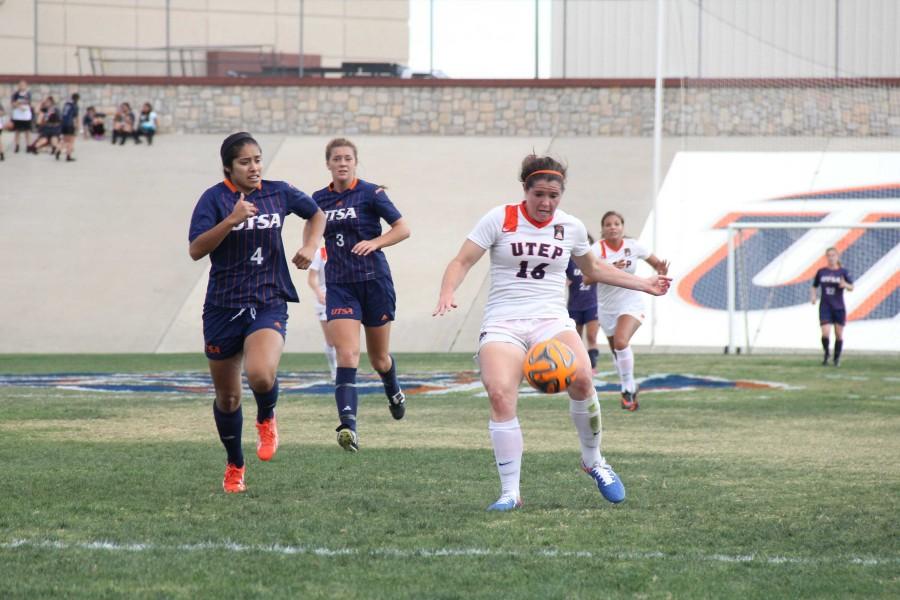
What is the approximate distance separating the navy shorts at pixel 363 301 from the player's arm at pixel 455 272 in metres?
3.09

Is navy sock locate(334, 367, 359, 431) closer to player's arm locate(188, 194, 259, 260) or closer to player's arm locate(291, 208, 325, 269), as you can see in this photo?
player's arm locate(291, 208, 325, 269)

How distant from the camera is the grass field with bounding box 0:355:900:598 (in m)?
5.32

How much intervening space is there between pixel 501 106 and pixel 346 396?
27.4 metres

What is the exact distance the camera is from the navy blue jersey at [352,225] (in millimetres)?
10516

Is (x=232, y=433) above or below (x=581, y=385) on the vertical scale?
below

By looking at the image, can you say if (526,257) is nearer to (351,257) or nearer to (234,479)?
(234,479)

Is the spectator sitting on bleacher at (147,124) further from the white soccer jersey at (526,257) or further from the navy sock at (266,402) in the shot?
the white soccer jersey at (526,257)

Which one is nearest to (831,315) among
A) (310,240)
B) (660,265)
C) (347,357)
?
(660,265)

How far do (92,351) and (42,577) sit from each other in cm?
2166

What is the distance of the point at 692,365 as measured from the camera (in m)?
20.9

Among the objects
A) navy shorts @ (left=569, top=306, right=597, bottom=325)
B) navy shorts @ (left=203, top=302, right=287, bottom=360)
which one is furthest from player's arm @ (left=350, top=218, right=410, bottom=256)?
navy shorts @ (left=569, top=306, right=597, bottom=325)

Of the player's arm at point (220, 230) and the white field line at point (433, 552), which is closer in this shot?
the white field line at point (433, 552)

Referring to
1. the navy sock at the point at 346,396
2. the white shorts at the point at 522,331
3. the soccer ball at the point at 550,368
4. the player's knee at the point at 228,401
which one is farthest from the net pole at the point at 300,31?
the soccer ball at the point at 550,368

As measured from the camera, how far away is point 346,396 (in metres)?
10.0
